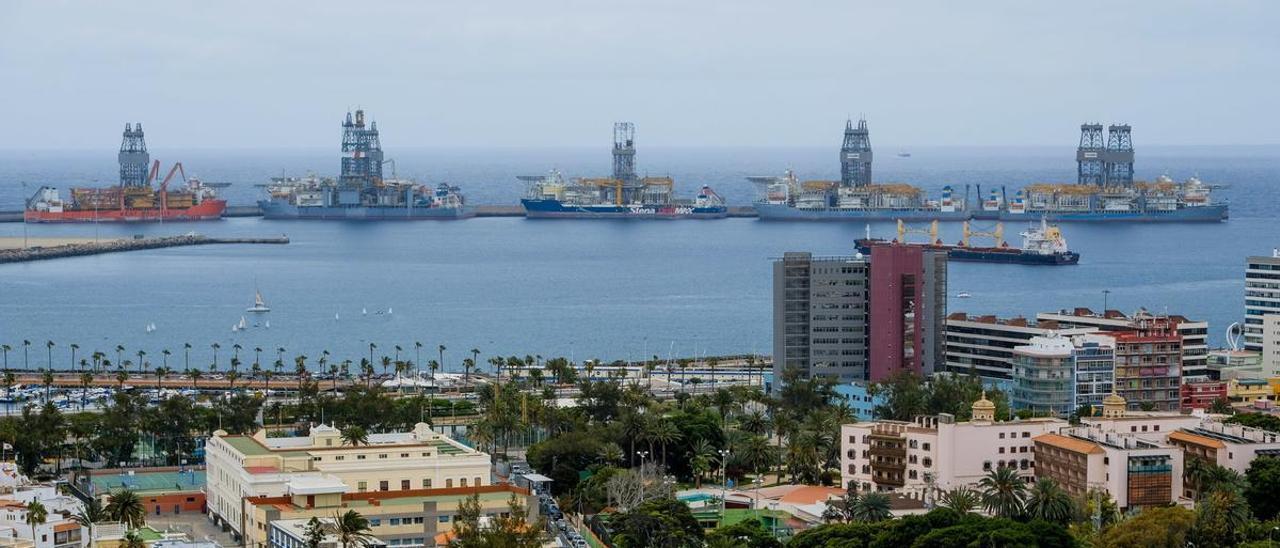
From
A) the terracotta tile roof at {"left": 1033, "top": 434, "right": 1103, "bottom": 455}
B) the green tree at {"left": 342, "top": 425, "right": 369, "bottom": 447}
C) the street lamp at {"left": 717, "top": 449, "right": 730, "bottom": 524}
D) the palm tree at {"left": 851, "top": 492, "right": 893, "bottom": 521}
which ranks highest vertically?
the green tree at {"left": 342, "top": 425, "right": 369, "bottom": 447}

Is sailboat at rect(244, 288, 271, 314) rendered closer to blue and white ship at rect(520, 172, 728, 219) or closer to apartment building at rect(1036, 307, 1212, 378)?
apartment building at rect(1036, 307, 1212, 378)

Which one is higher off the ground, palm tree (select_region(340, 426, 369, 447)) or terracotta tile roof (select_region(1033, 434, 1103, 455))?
palm tree (select_region(340, 426, 369, 447))

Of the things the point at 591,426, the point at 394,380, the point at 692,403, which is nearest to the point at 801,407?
the point at 692,403

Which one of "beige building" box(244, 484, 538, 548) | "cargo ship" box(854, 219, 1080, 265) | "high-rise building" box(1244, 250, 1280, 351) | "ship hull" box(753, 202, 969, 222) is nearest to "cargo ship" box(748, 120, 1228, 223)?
"ship hull" box(753, 202, 969, 222)

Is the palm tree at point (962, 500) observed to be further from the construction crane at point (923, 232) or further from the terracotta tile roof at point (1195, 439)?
the construction crane at point (923, 232)

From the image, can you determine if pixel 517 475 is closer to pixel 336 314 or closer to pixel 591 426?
pixel 591 426

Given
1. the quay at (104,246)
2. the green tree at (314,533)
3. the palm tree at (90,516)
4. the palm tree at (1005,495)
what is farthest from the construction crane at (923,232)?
the green tree at (314,533)

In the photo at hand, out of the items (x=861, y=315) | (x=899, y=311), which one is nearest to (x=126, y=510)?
(x=861, y=315)
